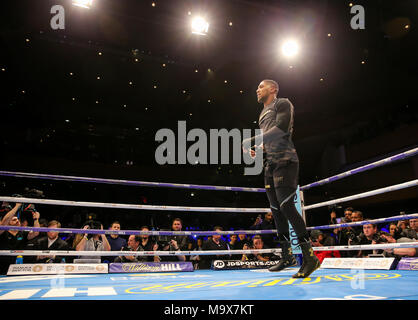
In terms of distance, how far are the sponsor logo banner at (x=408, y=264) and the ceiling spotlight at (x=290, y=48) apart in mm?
4511

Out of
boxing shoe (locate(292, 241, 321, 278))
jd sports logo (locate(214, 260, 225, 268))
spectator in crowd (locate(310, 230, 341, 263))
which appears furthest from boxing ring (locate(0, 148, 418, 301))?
spectator in crowd (locate(310, 230, 341, 263))

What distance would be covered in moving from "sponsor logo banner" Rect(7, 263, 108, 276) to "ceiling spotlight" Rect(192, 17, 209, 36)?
171 inches

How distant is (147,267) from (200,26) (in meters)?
4.30

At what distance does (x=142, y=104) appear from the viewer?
29.3 ft

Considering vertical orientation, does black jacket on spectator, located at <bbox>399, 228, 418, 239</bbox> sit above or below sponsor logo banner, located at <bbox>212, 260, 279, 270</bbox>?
above

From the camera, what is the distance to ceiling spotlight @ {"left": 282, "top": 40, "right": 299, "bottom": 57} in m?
5.81

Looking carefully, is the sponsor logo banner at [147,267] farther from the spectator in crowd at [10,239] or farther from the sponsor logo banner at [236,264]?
the spectator in crowd at [10,239]

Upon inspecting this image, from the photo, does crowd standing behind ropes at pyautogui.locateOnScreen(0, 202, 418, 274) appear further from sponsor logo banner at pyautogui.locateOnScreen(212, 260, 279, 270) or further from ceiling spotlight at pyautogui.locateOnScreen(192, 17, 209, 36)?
ceiling spotlight at pyautogui.locateOnScreen(192, 17, 209, 36)

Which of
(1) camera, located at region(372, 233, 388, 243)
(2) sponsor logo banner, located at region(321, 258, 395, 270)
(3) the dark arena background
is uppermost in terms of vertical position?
(3) the dark arena background

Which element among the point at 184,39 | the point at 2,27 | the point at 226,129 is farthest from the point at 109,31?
the point at 226,129

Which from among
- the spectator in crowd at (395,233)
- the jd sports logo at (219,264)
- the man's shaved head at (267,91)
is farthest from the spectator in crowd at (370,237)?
the man's shaved head at (267,91)

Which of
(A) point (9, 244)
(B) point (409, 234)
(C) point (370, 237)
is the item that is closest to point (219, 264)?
(C) point (370, 237)
